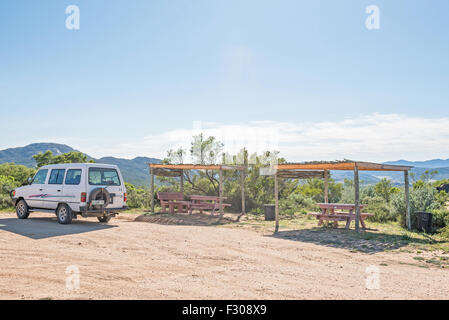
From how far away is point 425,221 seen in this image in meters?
11.6

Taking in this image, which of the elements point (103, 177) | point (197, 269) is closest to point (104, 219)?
point (103, 177)

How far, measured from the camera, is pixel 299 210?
17.6 metres

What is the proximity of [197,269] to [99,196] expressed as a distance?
19.6ft

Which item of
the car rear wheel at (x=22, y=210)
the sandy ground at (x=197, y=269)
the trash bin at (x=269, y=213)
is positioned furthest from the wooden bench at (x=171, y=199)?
the sandy ground at (x=197, y=269)

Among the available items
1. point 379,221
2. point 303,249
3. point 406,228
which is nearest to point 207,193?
point 379,221

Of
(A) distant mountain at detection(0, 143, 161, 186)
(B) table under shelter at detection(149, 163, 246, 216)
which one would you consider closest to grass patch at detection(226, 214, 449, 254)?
(B) table under shelter at detection(149, 163, 246, 216)

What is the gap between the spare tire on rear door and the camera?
1103 centimetres

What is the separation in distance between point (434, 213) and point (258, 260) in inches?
311

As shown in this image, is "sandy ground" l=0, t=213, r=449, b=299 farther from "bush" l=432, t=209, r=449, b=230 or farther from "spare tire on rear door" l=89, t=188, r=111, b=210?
"bush" l=432, t=209, r=449, b=230

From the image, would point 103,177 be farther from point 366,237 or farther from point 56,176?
point 366,237

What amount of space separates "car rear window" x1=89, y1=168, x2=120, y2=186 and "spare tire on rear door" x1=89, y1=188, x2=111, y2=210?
238mm

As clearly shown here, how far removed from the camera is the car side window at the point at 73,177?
11.2 m

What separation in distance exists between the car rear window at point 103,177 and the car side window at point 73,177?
370 mm
